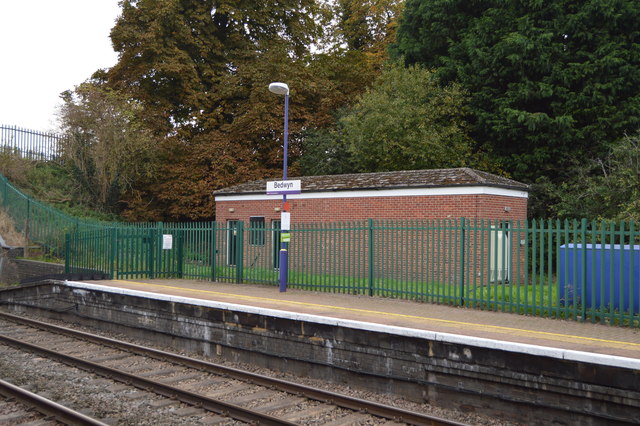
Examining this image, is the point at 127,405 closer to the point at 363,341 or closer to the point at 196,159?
the point at 363,341

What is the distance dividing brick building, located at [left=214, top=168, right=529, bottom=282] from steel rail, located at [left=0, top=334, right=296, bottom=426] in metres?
5.80

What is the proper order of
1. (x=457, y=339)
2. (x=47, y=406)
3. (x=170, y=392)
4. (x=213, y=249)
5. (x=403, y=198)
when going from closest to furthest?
(x=47, y=406), (x=457, y=339), (x=170, y=392), (x=213, y=249), (x=403, y=198)

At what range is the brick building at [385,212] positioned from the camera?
13.9m

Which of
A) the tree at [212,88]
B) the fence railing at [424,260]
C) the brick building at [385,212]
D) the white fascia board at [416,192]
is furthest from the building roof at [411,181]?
the tree at [212,88]

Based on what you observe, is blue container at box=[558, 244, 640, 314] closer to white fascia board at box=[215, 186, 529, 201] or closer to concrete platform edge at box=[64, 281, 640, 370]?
concrete platform edge at box=[64, 281, 640, 370]

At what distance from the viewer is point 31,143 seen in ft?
89.5

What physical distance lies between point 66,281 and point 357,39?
93.5ft

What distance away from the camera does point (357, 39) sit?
37750mm

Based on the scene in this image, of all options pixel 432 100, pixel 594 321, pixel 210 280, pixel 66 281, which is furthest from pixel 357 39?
pixel 594 321

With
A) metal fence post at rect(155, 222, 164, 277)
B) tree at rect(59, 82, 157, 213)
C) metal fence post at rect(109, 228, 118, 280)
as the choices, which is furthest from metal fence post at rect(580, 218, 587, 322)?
tree at rect(59, 82, 157, 213)

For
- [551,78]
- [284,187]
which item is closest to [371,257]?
[284,187]

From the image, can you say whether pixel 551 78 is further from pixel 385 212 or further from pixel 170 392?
pixel 170 392

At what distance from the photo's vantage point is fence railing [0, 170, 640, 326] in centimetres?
929

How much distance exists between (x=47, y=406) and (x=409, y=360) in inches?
181
